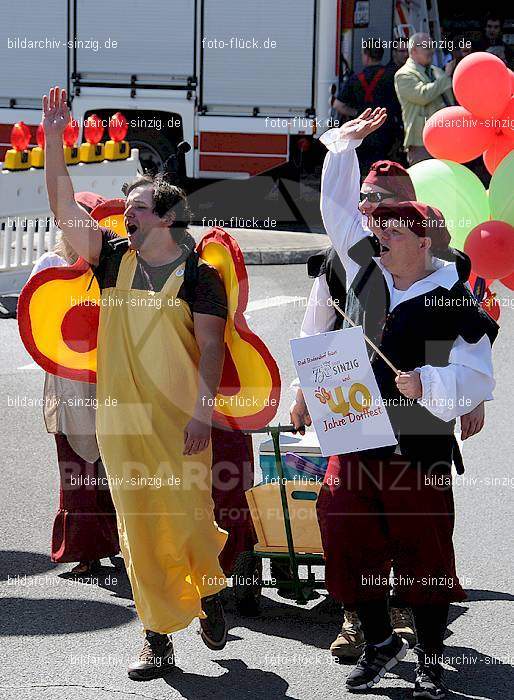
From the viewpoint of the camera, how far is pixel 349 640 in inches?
207

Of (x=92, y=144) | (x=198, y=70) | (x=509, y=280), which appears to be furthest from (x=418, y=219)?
(x=198, y=70)

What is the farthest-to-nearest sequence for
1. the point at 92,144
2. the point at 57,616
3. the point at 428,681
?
the point at 92,144
the point at 57,616
the point at 428,681

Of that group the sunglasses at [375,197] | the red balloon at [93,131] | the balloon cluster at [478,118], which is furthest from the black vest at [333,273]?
the red balloon at [93,131]

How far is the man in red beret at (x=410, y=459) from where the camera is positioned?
15.9 ft

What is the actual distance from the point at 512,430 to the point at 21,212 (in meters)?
5.60

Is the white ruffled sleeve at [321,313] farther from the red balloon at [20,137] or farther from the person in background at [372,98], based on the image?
the person in background at [372,98]

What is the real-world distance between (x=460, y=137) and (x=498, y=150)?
0.22 meters

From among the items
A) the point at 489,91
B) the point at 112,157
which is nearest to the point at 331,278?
the point at 489,91

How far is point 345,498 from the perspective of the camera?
4.91 meters

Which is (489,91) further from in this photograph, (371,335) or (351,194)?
(371,335)

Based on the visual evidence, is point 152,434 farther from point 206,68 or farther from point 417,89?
point 206,68

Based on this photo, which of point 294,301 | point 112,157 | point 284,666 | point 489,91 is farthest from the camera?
point 112,157

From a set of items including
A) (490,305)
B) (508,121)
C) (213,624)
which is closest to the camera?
(213,624)

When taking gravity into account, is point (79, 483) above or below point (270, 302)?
above
